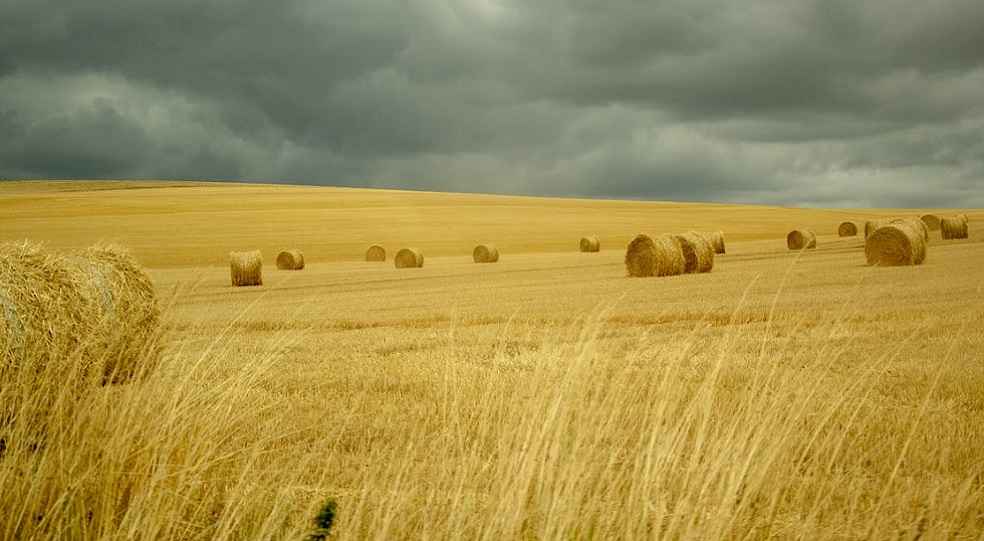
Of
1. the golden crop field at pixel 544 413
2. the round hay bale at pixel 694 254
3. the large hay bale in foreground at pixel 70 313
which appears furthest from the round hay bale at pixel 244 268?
the large hay bale in foreground at pixel 70 313

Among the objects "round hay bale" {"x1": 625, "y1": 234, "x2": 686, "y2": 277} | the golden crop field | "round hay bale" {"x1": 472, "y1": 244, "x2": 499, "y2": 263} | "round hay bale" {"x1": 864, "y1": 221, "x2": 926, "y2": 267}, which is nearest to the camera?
the golden crop field

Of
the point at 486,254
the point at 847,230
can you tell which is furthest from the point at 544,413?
the point at 847,230

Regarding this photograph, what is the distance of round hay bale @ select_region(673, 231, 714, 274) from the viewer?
2600 centimetres

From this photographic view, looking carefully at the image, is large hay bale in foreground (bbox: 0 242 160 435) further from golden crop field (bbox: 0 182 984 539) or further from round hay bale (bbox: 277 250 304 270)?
round hay bale (bbox: 277 250 304 270)

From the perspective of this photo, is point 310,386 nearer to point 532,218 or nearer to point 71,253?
point 71,253

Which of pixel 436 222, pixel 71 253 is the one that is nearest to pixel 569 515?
pixel 71 253

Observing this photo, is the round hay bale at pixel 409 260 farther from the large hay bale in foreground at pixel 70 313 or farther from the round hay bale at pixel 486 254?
the large hay bale in foreground at pixel 70 313

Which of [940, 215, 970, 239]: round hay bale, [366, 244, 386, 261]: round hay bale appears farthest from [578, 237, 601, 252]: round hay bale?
[940, 215, 970, 239]: round hay bale

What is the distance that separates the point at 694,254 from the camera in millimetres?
26000

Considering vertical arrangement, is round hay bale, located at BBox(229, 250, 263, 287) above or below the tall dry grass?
above

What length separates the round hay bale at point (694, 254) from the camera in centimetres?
2600

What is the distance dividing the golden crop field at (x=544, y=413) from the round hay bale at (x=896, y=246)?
1290mm

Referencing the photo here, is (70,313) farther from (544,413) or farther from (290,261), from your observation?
(290,261)

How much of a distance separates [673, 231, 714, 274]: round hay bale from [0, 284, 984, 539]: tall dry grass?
19.0m
